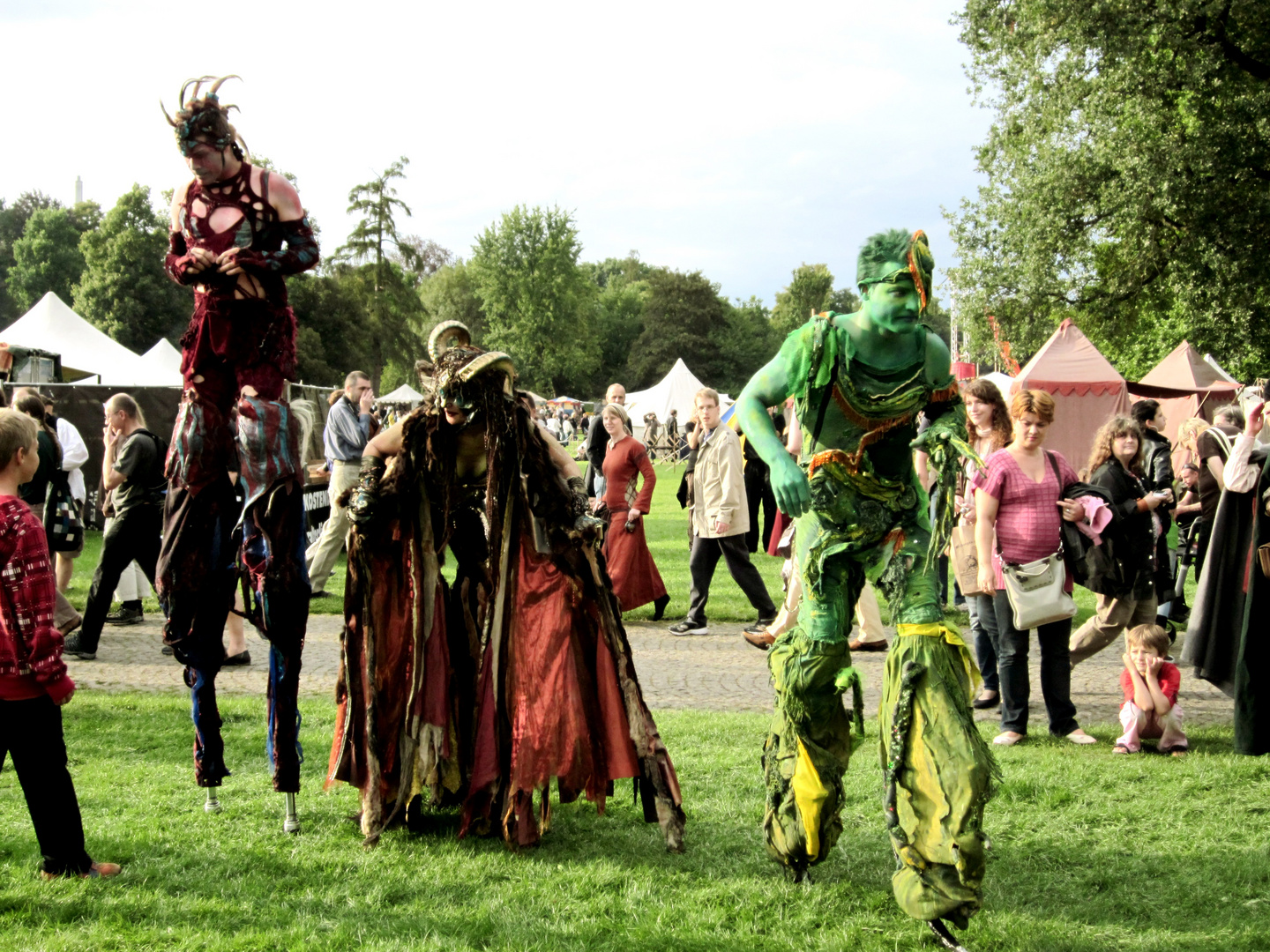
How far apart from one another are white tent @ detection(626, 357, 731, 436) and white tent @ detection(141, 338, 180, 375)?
23.3 m

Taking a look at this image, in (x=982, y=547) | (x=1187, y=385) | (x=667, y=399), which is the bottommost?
(x=982, y=547)

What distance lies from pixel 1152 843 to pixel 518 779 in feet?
8.74

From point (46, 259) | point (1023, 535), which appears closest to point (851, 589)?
point (1023, 535)

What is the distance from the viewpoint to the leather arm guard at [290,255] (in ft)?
15.0

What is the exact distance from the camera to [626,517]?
1015cm

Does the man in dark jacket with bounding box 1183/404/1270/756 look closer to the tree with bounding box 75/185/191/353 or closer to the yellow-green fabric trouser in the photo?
the yellow-green fabric trouser

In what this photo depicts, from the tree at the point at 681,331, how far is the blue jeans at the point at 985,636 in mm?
81316

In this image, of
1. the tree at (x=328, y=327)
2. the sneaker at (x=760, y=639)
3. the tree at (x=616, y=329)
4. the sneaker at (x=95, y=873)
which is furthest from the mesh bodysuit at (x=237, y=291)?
the tree at (x=616, y=329)

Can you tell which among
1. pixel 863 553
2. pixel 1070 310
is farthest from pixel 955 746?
pixel 1070 310

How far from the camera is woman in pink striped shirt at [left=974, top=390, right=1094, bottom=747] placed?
644 centimetres

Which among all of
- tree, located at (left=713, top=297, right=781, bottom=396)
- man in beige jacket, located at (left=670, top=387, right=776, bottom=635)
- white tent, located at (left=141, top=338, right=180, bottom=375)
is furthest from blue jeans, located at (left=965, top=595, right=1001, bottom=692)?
tree, located at (left=713, top=297, right=781, bottom=396)

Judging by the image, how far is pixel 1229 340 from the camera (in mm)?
24797

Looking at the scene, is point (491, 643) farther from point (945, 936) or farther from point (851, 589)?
point (945, 936)

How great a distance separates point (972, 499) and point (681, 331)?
82.5 meters
